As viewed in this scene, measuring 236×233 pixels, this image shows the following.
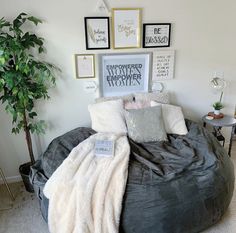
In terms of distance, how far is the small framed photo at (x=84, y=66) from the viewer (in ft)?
7.97

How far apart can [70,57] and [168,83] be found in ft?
3.76

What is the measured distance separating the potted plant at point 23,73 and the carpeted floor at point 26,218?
0.15 meters

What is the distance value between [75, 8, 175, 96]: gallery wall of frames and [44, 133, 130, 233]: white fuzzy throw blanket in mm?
969

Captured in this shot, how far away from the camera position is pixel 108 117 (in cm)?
239

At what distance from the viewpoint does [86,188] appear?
1.68 meters

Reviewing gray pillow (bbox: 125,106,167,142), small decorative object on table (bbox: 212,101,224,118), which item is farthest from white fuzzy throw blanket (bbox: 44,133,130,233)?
small decorative object on table (bbox: 212,101,224,118)

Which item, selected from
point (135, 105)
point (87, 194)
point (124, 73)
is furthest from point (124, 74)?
point (87, 194)

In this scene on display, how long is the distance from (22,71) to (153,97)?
1.35 m

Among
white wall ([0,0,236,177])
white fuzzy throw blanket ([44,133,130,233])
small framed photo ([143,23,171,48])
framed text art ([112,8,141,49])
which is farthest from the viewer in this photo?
small framed photo ([143,23,171,48])

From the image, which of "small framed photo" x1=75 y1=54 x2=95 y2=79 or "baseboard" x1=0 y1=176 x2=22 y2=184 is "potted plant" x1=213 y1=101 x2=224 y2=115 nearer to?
"small framed photo" x1=75 y1=54 x2=95 y2=79

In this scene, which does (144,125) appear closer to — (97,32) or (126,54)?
(126,54)

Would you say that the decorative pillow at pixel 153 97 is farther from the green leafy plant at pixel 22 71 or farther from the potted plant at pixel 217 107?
the green leafy plant at pixel 22 71

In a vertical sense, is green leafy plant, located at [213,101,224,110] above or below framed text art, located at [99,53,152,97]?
below

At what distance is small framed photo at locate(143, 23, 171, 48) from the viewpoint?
2.51 meters
